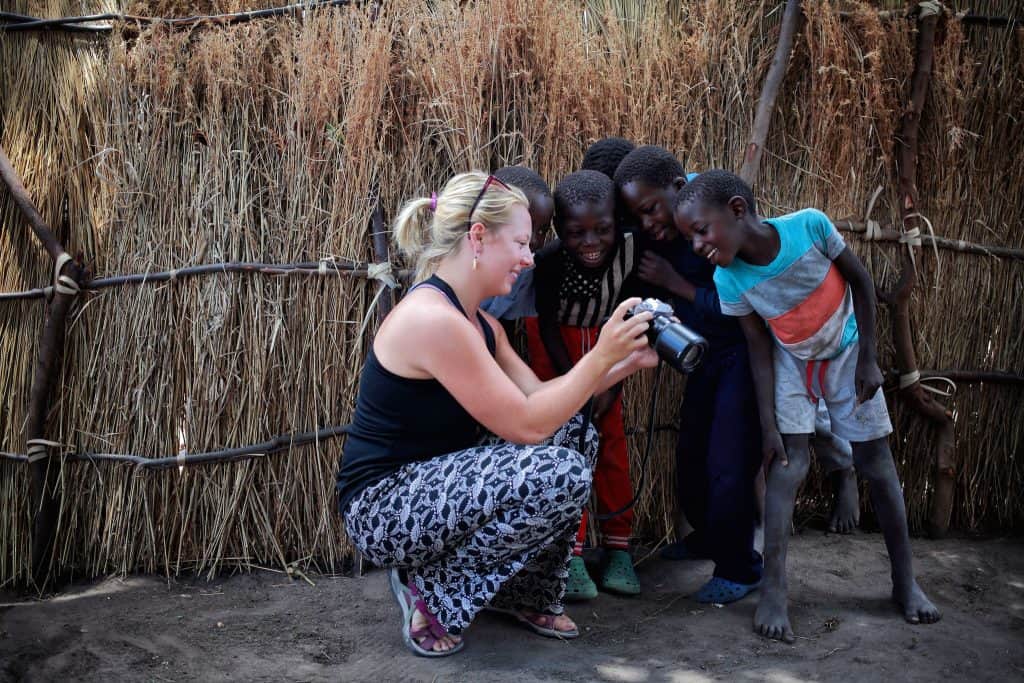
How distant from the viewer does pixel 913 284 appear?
3223 millimetres

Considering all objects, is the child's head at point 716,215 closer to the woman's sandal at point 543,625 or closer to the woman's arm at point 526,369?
the woman's arm at point 526,369

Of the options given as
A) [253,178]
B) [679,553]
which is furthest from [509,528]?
[253,178]

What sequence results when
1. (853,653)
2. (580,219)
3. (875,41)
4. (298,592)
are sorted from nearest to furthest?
(853,653) < (580,219) < (298,592) < (875,41)

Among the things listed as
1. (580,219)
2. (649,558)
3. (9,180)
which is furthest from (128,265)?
(649,558)

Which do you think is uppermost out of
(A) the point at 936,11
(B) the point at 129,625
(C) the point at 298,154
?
(A) the point at 936,11

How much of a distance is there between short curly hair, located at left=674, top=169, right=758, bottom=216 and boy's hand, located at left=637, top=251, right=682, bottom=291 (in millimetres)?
303

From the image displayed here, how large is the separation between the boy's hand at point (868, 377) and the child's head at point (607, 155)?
944 millimetres

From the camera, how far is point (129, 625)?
8.75 ft

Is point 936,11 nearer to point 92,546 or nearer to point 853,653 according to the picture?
point 853,653

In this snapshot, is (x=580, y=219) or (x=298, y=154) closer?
(x=580, y=219)

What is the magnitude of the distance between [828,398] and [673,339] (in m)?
0.76

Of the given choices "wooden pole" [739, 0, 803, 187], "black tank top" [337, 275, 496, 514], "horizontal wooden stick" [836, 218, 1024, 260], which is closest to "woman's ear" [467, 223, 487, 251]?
"black tank top" [337, 275, 496, 514]

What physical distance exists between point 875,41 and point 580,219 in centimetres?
138

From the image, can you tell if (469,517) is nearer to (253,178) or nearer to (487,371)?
(487,371)
